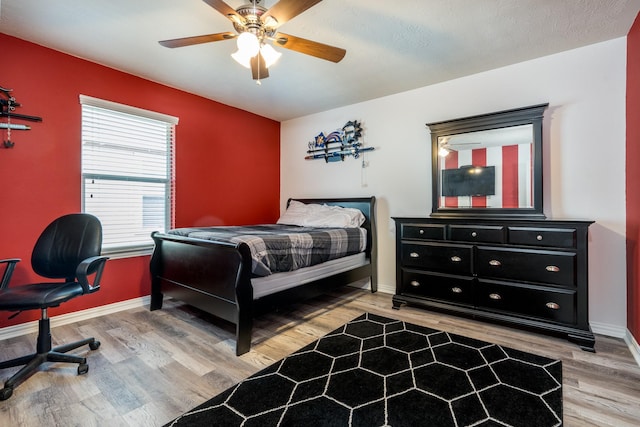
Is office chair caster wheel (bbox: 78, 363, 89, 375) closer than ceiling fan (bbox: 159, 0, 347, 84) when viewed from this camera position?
No

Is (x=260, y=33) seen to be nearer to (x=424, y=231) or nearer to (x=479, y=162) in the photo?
(x=424, y=231)

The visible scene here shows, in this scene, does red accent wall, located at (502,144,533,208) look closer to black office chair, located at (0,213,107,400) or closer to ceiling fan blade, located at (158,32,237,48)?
ceiling fan blade, located at (158,32,237,48)

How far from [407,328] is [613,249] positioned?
1842 mm

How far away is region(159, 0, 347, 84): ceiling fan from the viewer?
165 centimetres

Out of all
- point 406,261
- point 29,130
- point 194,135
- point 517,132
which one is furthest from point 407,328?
point 29,130

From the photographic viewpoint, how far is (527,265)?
2467mm

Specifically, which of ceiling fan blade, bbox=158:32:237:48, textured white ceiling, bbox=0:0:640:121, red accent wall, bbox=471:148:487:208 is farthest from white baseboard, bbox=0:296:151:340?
red accent wall, bbox=471:148:487:208

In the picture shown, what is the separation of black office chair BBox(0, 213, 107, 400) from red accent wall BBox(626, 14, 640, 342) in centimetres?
388

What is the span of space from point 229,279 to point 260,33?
1706 millimetres

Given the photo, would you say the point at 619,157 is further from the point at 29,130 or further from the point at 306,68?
the point at 29,130

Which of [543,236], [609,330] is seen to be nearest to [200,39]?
[543,236]

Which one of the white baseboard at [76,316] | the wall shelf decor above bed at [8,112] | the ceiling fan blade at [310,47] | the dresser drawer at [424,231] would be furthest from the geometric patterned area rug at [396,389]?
the wall shelf decor above bed at [8,112]

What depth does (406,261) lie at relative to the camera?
3.10 m

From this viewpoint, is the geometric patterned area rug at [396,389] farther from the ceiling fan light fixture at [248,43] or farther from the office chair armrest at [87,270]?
the ceiling fan light fixture at [248,43]
